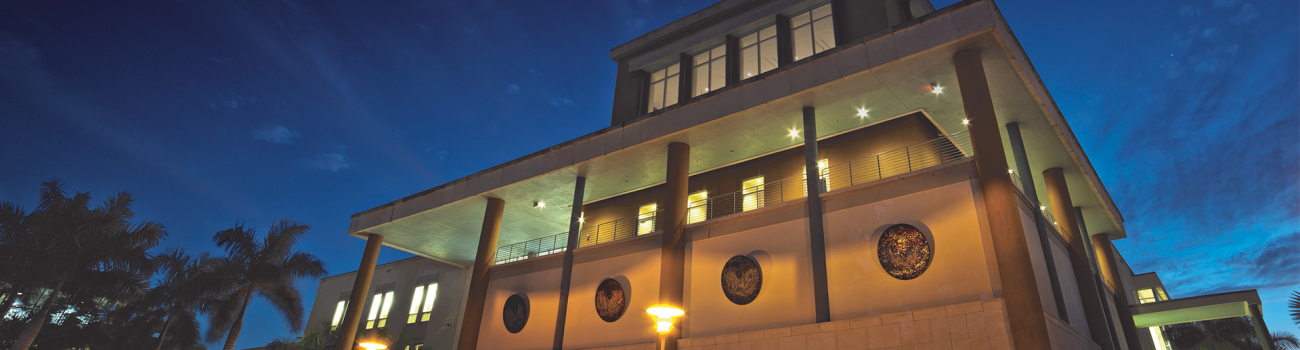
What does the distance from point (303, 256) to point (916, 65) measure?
1152 inches

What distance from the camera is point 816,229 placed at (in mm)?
17922

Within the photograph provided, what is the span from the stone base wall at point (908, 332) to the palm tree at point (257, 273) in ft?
77.1

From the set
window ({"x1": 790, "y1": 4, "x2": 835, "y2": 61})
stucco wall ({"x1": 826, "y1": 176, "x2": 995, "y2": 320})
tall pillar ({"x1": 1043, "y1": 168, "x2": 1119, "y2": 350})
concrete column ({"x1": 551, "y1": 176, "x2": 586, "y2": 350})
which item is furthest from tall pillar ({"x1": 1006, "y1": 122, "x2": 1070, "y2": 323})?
concrete column ({"x1": 551, "y1": 176, "x2": 586, "y2": 350})

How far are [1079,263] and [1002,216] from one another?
7.56m

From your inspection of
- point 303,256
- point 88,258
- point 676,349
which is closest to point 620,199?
point 676,349

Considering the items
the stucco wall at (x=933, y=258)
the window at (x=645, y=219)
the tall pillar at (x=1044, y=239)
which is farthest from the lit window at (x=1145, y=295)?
the window at (x=645, y=219)

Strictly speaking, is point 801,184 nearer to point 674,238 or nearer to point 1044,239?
point 674,238

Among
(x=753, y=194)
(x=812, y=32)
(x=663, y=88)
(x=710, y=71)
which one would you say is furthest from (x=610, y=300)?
(x=812, y=32)

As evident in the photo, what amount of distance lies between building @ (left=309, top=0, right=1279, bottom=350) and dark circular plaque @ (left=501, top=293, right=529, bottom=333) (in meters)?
0.12

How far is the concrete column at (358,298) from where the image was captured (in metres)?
29.0

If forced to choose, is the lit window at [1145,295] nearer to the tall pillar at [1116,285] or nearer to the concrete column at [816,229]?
Answer: the tall pillar at [1116,285]

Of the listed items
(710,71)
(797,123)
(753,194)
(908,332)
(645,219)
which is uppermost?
(710,71)

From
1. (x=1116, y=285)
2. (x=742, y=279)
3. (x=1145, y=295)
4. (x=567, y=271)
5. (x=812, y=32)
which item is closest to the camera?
(x=742, y=279)

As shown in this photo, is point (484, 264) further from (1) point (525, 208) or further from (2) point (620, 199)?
(2) point (620, 199)
